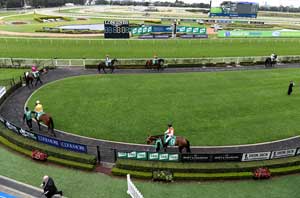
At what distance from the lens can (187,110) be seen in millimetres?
19031

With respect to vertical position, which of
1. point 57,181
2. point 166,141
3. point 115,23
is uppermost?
point 115,23

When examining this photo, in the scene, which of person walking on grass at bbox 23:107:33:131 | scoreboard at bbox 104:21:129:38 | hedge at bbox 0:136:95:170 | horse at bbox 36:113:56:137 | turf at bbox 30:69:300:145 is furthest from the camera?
scoreboard at bbox 104:21:129:38

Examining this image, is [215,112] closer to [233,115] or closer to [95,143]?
[233,115]

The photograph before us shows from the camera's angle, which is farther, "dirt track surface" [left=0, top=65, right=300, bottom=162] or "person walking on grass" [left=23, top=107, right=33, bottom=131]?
"person walking on grass" [left=23, top=107, right=33, bottom=131]

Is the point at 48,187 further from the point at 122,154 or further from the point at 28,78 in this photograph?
the point at 28,78

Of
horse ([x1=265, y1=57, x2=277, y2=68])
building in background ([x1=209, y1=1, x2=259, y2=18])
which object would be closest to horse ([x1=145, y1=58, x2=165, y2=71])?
horse ([x1=265, y1=57, x2=277, y2=68])

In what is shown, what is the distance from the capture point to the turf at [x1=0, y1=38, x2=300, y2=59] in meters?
35.5

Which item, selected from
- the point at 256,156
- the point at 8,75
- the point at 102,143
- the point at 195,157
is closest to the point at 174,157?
the point at 195,157

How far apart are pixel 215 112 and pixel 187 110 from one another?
190 centimetres

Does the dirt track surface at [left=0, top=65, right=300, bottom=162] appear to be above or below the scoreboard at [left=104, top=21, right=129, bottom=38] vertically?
below

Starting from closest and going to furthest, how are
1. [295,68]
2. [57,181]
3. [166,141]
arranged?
[57,181] → [166,141] → [295,68]

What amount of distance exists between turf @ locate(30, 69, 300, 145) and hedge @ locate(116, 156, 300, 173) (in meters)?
2.57

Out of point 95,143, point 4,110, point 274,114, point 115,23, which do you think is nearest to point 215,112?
point 274,114

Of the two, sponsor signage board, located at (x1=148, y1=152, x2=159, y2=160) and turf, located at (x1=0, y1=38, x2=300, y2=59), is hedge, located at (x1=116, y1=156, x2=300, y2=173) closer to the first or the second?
sponsor signage board, located at (x1=148, y1=152, x2=159, y2=160)
